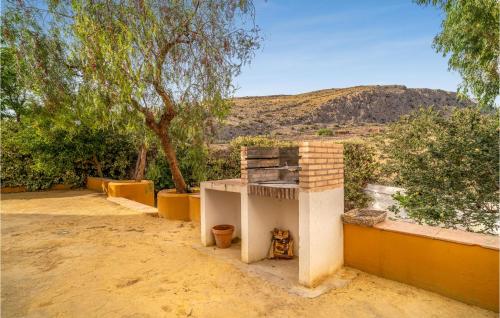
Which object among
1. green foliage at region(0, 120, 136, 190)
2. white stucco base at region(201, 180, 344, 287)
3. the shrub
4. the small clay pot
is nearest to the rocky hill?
green foliage at region(0, 120, 136, 190)

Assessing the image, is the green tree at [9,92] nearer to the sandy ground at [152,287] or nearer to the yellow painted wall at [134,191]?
the yellow painted wall at [134,191]

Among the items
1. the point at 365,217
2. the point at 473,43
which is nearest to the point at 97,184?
the point at 365,217

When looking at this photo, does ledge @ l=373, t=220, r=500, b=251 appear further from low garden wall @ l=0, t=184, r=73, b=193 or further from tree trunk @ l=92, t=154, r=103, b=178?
low garden wall @ l=0, t=184, r=73, b=193

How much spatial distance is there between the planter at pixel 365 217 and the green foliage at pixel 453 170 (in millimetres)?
2086

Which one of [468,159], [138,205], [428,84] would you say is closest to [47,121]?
[138,205]

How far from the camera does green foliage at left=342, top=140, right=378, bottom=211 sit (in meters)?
9.80

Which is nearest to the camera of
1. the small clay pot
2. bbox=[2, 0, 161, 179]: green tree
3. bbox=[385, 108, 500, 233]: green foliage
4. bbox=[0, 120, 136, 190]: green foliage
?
the small clay pot

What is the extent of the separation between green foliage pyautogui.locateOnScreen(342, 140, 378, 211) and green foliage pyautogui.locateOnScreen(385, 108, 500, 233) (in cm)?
266

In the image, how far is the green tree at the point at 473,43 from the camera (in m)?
7.14

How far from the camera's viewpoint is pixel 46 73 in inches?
308

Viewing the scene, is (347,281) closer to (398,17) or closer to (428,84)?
(398,17)

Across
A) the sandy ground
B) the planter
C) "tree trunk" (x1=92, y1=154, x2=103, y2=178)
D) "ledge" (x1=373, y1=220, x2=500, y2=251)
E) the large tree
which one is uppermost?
the large tree

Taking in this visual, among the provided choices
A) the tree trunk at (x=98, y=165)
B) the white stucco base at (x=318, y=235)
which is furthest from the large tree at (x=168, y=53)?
the tree trunk at (x=98, y=165)

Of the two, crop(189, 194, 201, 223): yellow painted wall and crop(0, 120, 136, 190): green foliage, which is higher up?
crop(0, 120, 136, 190): green foliage
